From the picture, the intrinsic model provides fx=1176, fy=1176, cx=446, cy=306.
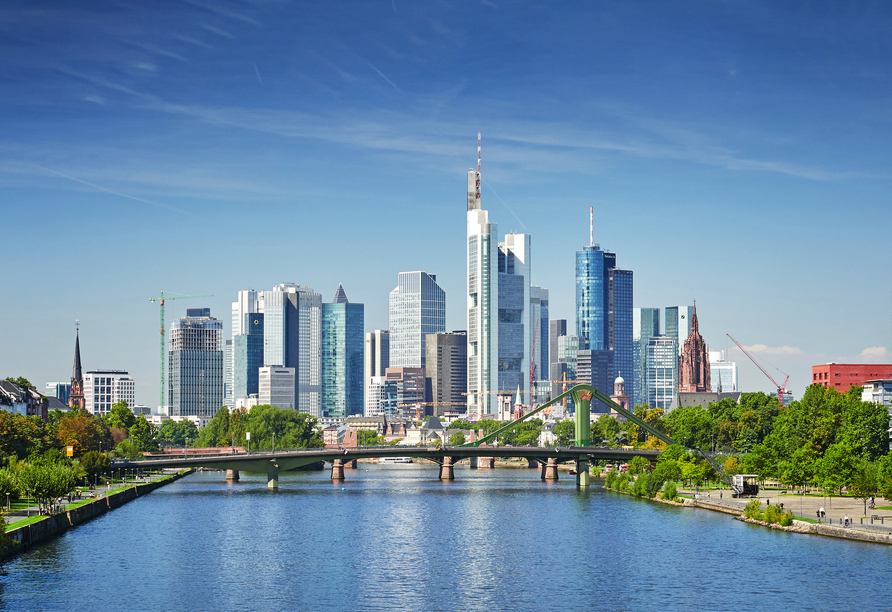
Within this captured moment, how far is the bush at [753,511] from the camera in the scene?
9367 cm

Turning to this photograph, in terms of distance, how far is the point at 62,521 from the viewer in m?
90.9

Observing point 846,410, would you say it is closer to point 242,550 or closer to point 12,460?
point 242,550

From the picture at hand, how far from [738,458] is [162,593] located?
91349mm

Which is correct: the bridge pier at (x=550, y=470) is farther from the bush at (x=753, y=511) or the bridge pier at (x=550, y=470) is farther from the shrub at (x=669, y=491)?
the bush at (x=753, y=511)

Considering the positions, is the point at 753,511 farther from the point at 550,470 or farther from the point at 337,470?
the point at 337,470

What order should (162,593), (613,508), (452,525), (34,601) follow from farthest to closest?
(613,508) < (452,525) < (162,593) < (34,601)

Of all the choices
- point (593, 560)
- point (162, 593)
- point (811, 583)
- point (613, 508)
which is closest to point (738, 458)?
point (613, 508)

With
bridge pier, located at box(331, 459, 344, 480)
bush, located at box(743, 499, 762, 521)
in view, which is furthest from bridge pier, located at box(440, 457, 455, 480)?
bush, located at box(743, 499, 762, 521)

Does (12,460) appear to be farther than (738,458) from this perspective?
No

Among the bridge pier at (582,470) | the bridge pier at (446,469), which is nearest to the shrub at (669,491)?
the bridge pier at (582,470)

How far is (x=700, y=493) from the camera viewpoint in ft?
399

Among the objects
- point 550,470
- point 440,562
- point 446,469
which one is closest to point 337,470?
point 446,469

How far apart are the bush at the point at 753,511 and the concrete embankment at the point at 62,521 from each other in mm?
53948

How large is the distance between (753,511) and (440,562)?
102 feet
